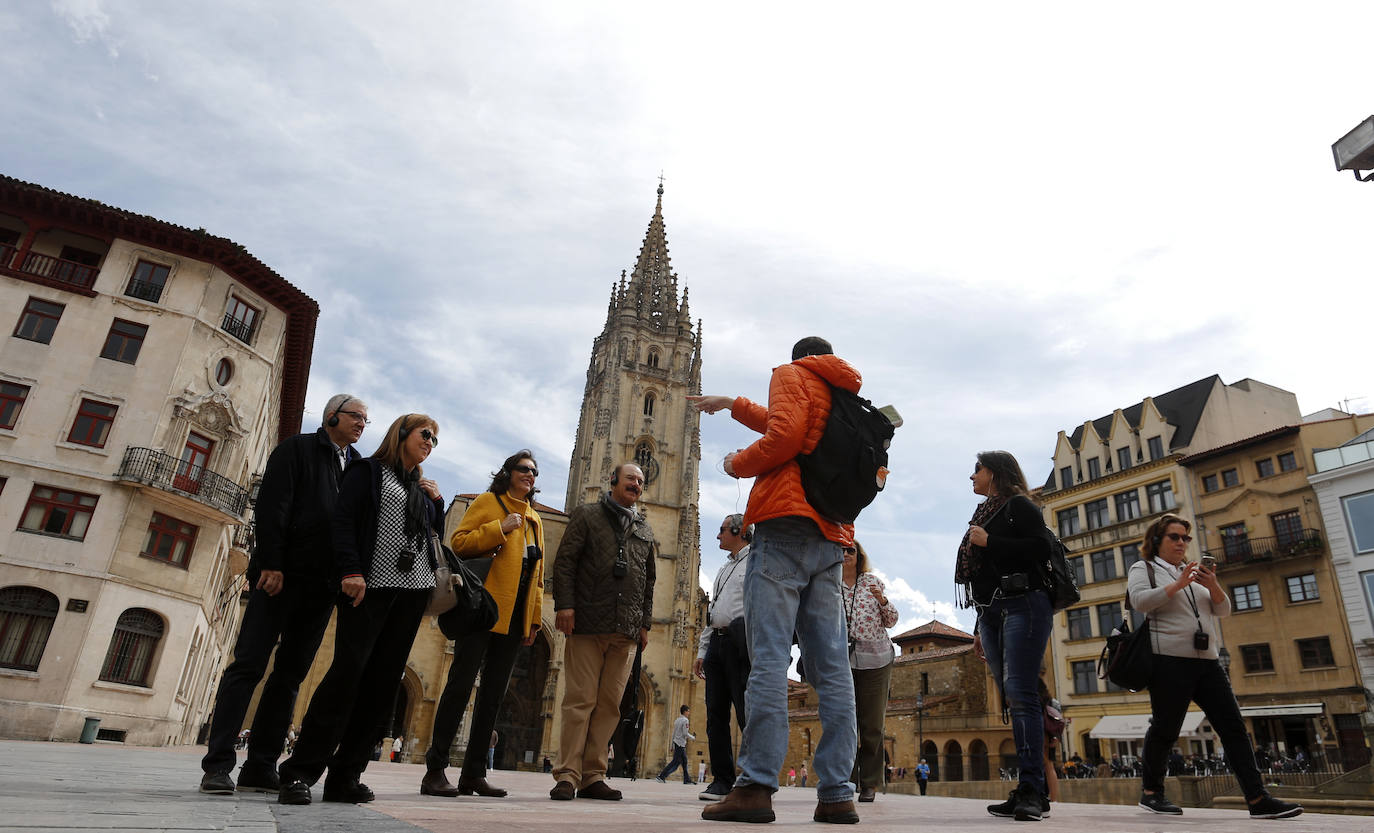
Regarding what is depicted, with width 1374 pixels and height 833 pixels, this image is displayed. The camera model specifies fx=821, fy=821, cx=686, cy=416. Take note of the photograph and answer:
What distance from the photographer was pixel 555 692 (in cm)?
4672

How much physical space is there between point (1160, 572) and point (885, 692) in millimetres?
2683

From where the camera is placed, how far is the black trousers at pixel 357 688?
3.88 m

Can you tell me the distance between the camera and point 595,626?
18.7 feet

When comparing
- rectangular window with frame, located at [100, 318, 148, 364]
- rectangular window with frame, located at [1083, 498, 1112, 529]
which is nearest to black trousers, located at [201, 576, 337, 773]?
rectangular window with frame, located at [100, 318, 148, 364]

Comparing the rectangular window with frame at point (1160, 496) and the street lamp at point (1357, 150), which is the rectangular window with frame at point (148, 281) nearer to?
the street lamp at point (1357, 150)

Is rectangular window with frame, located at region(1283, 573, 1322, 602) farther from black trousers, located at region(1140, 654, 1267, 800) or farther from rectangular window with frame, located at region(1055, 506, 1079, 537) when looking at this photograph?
black trousers, located at region(1140, 654, 1267, 800)

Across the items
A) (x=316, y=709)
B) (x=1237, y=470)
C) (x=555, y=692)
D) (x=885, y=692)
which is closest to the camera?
(x=316, y=709)

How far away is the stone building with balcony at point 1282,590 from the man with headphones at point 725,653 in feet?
87.3

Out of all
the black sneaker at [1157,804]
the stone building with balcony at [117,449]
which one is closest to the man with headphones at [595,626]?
the black sneaker at [1157,804]

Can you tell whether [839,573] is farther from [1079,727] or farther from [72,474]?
[1079,727]

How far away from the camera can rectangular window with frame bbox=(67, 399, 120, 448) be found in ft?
65.1

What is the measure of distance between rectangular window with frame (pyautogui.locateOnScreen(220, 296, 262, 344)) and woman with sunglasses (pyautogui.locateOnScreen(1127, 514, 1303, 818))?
935 inches

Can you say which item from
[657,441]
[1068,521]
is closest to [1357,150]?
[1068,521]

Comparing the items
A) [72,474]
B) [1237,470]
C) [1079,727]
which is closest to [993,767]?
[1079,727]
